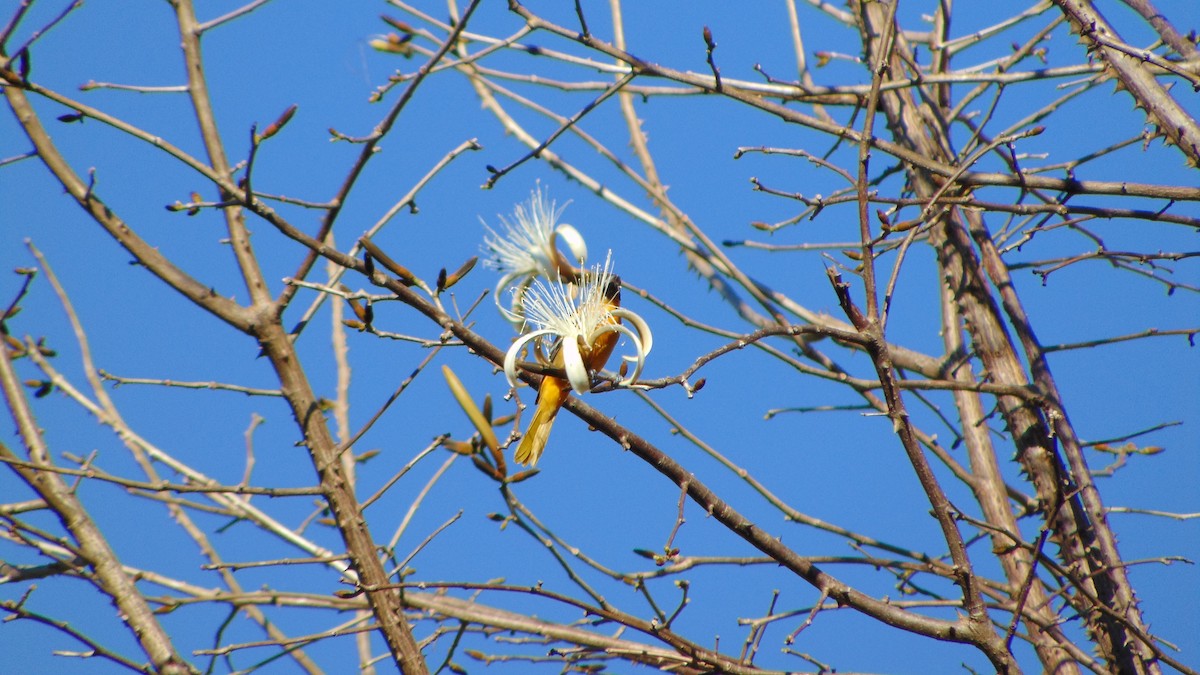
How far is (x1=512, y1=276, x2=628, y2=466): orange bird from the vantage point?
115 centimetres

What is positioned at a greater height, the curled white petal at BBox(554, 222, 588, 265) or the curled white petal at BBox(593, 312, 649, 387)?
the curled white petal at BBox(554, 222, 588, 265)

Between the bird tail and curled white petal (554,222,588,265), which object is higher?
curled white petal (554,222,588,265)

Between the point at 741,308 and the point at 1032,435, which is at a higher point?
the point at 741,308

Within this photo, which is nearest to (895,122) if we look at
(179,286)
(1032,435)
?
(1032,435)

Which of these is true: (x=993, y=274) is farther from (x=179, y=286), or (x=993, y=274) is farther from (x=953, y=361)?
(x=179, y=286)

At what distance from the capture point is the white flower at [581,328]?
1107mm

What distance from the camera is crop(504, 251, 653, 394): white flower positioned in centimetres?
111

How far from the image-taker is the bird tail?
1153 mm

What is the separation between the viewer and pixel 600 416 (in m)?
1.19

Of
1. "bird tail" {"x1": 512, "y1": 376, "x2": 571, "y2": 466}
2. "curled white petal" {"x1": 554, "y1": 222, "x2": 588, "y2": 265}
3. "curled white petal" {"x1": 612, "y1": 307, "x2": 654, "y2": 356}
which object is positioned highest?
"curled white petal" {"x1": 554, "y1": 222, "x2": 588, "y2": 265}

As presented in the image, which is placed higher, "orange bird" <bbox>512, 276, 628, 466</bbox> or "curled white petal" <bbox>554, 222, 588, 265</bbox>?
"curled white petal" <bbox>554, 222, 588, 265</bbox>

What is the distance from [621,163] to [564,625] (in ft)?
3.35

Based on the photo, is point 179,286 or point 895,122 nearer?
point 179,286

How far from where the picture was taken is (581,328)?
1195mm
